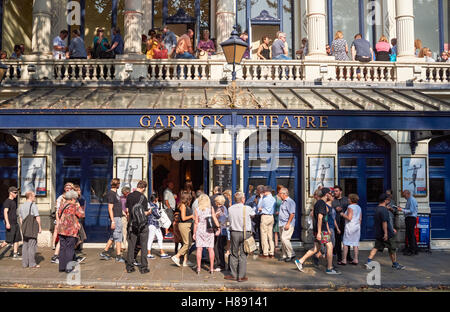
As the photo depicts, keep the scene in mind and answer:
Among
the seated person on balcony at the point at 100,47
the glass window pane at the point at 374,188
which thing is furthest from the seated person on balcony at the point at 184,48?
the glass window pane at the point at 374,188

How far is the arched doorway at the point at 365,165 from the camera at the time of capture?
50.4ft

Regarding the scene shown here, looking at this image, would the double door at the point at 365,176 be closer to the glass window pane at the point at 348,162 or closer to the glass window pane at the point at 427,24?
the glass window pane at the point at 348,162

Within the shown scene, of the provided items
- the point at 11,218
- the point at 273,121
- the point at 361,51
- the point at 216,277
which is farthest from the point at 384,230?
the point at 11,218

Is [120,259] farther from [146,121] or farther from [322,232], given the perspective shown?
[322,232]

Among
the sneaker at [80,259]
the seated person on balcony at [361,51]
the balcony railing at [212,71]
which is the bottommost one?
the sneaker at [80,259]

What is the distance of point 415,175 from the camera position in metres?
15.0

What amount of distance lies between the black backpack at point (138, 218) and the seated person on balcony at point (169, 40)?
25.1 feet

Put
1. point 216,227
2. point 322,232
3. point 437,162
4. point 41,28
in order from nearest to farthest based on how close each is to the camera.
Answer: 1. point 216,227
2. point 322,232
3. point 437,162
4. point 41,28

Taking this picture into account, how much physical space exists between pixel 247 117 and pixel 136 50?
6217 mm

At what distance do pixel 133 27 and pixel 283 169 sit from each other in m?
7.27

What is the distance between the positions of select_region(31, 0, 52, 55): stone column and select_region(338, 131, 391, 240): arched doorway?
10912mm

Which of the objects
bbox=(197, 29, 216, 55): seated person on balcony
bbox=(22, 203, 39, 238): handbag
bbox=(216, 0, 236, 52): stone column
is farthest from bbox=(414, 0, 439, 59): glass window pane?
bbox=(22, 203, 39, 238): handbag

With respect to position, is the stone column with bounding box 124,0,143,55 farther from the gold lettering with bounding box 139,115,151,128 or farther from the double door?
the double door

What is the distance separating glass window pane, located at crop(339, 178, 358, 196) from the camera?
15328 mm
